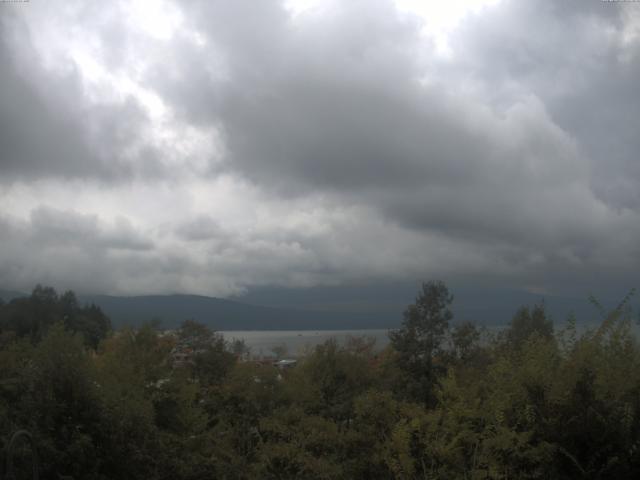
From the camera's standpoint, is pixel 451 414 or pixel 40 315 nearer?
pixel 451 414

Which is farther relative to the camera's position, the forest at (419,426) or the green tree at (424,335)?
the green tree at (424,335)

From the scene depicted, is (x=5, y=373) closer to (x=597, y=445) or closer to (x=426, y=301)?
(x=597, y=445)

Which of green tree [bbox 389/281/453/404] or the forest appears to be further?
green tree [bbox 389/281/453/404]

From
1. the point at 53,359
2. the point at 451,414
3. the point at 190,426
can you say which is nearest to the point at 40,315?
the point at 190,426

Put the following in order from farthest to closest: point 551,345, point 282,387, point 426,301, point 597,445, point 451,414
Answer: point 426,301 → point 282,387 → point 551,345 → point 451,414 → point 597,445

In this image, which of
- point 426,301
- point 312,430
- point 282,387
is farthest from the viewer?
point 426,301

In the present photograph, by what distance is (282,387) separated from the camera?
27797 millimetres

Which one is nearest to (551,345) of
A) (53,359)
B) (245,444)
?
(53,359)

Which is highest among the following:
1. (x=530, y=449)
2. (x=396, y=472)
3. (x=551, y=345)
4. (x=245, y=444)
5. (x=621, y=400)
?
(x=551, y=345)

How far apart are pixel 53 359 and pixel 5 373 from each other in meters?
4.54

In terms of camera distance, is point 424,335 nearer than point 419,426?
No

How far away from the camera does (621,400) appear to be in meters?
9.99

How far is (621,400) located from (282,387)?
19.6 m

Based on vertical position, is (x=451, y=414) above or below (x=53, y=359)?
below
